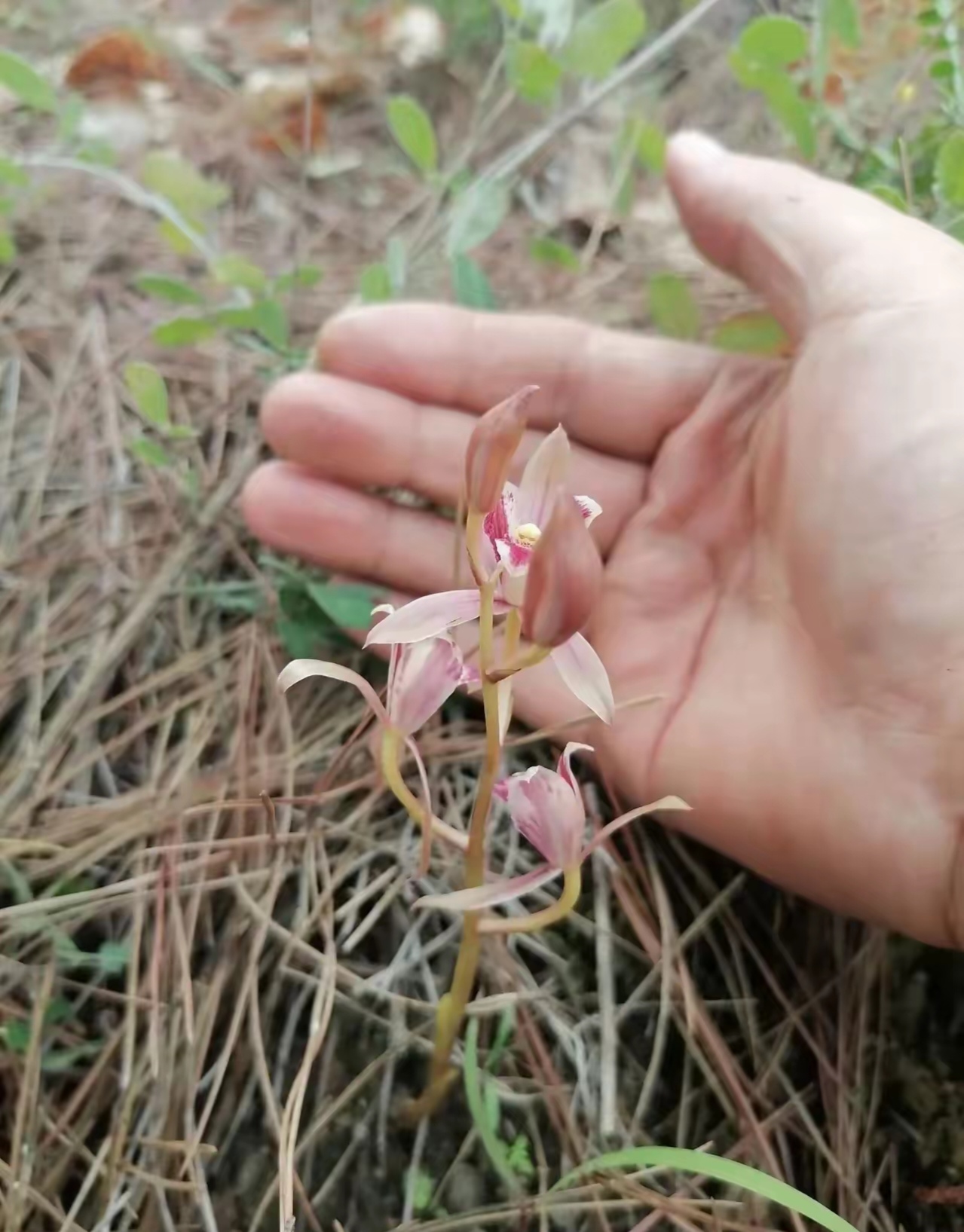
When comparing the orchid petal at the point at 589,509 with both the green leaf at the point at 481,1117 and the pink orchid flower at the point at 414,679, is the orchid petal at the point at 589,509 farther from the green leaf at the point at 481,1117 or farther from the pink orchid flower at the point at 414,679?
the green leaf at the point at 481,1117

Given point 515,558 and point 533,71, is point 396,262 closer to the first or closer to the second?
point 533,71

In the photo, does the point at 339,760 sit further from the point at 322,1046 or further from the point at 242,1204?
the point at 242,1204

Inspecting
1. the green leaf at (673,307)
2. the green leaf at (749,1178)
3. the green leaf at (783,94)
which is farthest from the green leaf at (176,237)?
the green leaf at (749,1178)

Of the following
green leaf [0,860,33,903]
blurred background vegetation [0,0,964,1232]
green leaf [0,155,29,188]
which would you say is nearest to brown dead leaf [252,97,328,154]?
blurred background vegetation [0,0,964,1232]

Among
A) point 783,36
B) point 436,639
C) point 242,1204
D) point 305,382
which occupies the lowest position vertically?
point 242,1204

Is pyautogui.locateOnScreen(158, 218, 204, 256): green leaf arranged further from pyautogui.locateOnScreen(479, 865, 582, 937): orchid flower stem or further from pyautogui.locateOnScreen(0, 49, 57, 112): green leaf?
pyautogui.locateOnScreen(479, 865, 582, 937): orchid flower stem

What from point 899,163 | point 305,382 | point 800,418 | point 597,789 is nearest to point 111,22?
point 305,382
